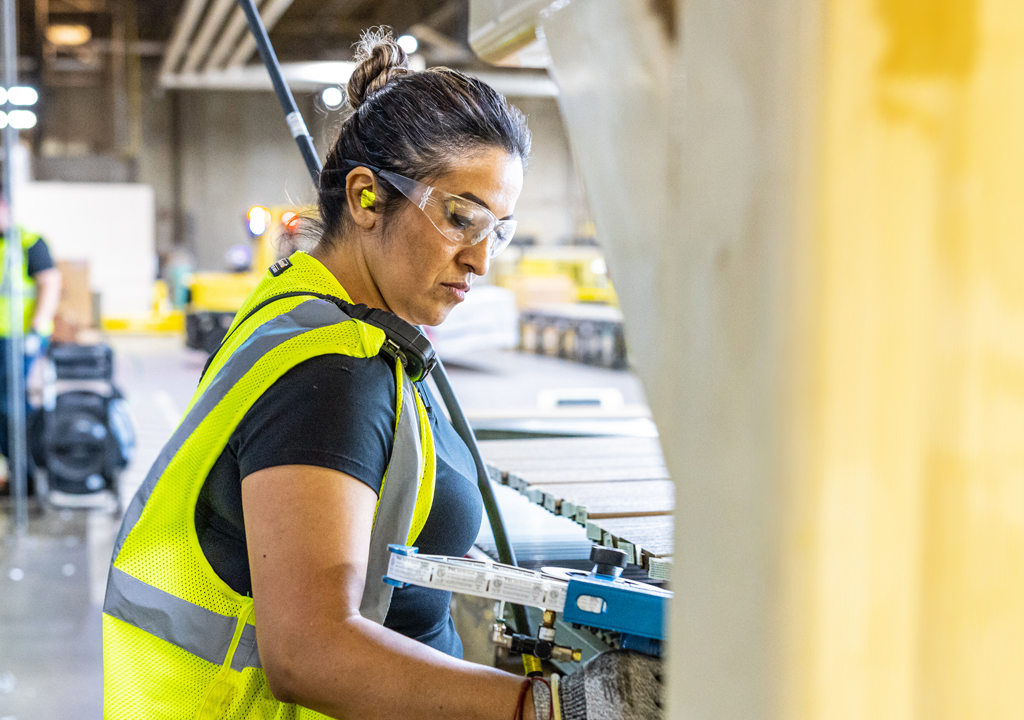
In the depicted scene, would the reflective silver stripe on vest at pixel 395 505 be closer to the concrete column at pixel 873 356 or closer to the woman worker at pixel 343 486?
the woman worker at pixel 343 486

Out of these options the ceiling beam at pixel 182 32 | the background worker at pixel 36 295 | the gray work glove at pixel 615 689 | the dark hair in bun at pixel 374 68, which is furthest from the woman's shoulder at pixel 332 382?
the ceiling beam at pixel 182 32

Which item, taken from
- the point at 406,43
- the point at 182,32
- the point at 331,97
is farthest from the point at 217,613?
the point at 182,32

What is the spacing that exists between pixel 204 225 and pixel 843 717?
68.0 feet

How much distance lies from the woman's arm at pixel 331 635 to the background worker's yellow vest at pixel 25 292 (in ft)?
16.5

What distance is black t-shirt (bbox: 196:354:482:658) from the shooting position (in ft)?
3.28

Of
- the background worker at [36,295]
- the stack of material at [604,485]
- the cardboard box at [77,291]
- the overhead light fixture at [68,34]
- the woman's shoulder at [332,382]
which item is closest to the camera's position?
the woman's shoulder at [332,382]

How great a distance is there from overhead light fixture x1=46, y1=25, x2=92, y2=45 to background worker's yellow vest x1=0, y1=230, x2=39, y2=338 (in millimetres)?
13201

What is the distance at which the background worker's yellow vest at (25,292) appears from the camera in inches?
211

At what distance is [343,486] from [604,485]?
907 millimetres

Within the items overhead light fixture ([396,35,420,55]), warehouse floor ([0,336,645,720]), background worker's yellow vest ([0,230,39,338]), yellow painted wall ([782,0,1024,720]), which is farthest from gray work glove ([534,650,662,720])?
background worker's yellow vest ([0,230,39,338])

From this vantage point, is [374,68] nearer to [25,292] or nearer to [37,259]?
[37,259]

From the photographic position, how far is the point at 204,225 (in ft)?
65.2

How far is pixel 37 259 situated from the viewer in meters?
5.62

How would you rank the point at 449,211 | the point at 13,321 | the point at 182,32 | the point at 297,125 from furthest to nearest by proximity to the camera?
the point at 182,32
the point at 13,321
the point at 297,125
the point at 449,211
